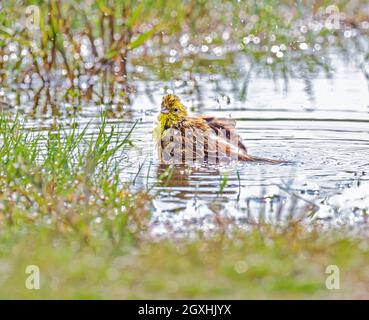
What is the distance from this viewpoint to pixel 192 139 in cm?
766

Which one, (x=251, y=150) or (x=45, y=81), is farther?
(x=45, y=81)

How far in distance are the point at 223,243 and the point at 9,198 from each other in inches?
61.2

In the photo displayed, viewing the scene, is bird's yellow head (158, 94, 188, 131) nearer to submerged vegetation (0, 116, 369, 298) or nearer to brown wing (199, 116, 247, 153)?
brown wing (199, 116, 247, 153)

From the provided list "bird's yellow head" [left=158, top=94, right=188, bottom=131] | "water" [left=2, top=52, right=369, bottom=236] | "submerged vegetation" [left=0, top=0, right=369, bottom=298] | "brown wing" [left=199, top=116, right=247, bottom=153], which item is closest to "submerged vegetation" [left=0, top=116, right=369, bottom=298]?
"submerged vegetation" [left=0, top=0, right=369, bottom=298]

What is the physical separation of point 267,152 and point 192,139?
649 millimetres

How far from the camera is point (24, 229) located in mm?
5512

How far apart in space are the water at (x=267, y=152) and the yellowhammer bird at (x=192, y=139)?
11cm

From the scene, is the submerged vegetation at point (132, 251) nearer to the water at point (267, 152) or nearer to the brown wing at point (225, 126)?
the water at point (267, 152)

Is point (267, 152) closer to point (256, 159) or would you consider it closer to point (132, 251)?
point (256, 159)

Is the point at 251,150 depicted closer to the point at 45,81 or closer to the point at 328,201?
the point at 328,201

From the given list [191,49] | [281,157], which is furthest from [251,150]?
[191,49]

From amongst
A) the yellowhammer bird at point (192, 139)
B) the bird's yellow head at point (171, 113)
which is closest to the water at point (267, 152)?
the yellowhammer bird at point (192, 139)

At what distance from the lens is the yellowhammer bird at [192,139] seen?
24.9 ft

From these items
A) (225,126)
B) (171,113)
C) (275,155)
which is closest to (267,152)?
(275,155)
